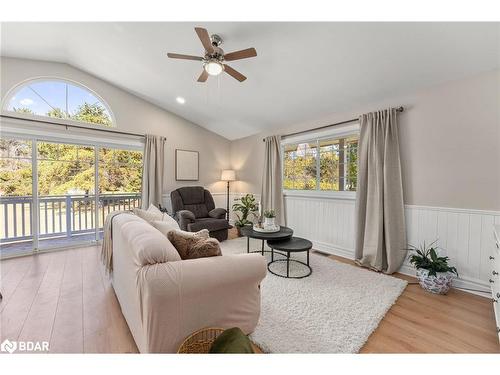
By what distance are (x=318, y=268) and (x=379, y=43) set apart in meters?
2.66

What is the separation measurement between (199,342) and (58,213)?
447 centimetres

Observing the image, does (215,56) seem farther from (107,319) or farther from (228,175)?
(228,175)

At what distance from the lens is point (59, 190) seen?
3.98 m

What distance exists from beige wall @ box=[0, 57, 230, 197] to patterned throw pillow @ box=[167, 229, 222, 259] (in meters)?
3.53

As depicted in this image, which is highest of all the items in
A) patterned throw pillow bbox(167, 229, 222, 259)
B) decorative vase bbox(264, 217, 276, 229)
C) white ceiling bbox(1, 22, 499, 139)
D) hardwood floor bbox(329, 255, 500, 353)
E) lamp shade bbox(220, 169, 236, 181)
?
white ceiling bbox(1, 22, 499, 139)

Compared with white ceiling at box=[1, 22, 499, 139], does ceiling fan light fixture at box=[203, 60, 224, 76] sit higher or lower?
lower

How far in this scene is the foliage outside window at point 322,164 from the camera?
352 centimetres

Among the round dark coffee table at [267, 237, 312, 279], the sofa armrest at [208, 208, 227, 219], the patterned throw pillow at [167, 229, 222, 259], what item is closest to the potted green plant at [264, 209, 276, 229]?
the round dark coffee table at [267, 237, 312, 279]

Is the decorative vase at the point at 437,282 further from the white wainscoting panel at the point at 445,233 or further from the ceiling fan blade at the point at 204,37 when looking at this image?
the ceiling fan blade at the point at 204,37

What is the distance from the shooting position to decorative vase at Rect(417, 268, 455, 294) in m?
2.29

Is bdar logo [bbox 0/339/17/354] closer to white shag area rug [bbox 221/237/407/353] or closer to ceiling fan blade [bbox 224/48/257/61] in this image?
white shag area rug [bbox 221/237/407/353]

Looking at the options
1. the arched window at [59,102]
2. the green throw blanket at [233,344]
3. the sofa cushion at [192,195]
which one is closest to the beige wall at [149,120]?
the arched window at [59,102]

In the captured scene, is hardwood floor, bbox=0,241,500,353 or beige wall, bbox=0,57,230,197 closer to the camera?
hardwood floor, bbox=0,241,500,353
